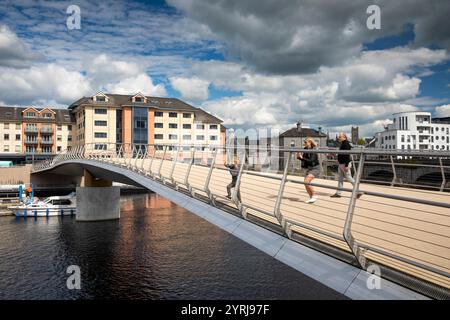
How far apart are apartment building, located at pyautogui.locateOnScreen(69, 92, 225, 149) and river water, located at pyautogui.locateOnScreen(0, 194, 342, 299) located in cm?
3636

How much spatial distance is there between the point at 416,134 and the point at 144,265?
91.1m

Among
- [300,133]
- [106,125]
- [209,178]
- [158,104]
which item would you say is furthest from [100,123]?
[209,178]

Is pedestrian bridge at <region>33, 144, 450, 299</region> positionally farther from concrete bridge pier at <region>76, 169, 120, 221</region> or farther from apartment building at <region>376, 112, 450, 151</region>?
apartment building at <region>376, 112, 450, 151</region>

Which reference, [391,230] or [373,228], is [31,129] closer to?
[373,228]

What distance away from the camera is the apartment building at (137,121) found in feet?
230

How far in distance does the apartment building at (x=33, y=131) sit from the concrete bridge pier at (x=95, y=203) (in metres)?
40.5

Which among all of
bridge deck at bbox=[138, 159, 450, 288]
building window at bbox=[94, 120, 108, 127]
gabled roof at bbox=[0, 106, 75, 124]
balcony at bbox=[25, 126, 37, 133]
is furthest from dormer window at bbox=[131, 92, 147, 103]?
bridge deck at bbox=[138, 159, 450, 288]

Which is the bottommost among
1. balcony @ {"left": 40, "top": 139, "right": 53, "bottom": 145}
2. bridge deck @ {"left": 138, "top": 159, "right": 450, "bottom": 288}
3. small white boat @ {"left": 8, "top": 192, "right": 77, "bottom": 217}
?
small white boat @ {"left": 8, "top": 192, "right": 77, "bottom": 217}

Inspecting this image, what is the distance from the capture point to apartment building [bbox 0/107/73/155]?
75.5 m

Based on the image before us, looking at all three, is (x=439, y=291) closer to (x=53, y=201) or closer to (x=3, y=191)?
(x=53, y=201)

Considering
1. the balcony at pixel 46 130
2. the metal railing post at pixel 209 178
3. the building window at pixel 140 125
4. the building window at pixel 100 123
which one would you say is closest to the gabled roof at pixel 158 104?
the building window at pixel 140 125

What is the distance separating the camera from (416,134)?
3834 inches

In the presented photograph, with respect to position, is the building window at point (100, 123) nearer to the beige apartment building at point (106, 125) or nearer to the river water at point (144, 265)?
the beige apartment building at point (106, 125)

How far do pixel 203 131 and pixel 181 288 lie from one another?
5916cm
